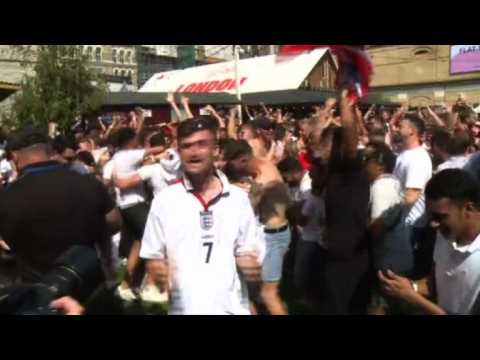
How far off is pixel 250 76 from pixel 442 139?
29192mm

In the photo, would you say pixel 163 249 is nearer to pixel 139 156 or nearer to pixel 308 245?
pixel 308 245

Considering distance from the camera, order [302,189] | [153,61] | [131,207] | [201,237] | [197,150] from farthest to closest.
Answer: [153,61] → [131,207] → [302,189] → [197,150] → [201,237]

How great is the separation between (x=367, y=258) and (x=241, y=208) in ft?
5.97

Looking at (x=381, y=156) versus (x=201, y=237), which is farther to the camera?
(x=381, y=156)

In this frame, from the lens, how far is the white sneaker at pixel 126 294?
6.66 metres

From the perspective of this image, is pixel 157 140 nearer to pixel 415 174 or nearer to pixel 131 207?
pixel 131 207

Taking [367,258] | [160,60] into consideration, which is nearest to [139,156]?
[367,258]

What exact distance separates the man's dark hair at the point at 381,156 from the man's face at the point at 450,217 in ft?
7.84

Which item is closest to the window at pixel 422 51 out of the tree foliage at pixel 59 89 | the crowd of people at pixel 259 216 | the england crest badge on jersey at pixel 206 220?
the tree foliage at pixel 59 89

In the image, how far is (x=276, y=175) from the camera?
18.1ft

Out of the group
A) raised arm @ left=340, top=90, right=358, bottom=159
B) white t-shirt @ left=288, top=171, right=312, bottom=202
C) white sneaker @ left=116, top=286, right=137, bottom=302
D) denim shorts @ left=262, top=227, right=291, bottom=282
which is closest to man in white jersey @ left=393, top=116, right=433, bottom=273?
white t-shirt @ left=288, top=171, right=312, bottom=202

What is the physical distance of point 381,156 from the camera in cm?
569

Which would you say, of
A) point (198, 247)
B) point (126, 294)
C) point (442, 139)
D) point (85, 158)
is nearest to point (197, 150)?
point (198, 247)

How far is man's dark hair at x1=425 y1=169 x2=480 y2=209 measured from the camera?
296 centimetres
